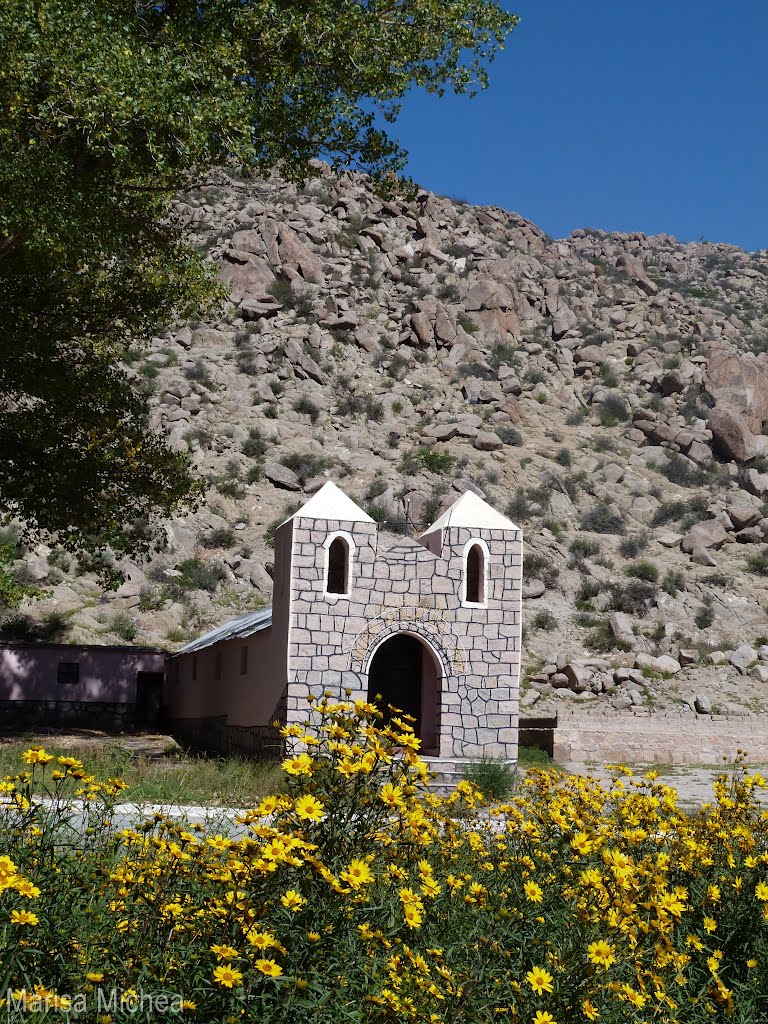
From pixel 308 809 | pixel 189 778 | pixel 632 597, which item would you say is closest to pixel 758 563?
pixel 632 597

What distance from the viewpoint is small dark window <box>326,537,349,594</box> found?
18092 millimetres

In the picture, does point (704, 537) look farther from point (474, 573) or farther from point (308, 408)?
point (474, 573)

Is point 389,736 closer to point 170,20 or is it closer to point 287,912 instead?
point 287,912

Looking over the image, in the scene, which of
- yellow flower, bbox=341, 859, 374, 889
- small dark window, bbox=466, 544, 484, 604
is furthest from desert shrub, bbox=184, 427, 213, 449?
yellow flower, bbox=341, 859, 374, 889

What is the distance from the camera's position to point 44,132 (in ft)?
44.3

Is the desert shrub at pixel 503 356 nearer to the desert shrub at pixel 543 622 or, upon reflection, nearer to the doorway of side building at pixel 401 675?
the desert shrub at pixel 543 622

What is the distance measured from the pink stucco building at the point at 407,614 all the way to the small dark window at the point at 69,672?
31.9 feet

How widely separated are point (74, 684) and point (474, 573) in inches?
511

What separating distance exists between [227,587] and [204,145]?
77.0 ft

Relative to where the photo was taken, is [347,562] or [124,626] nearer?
[347,562]

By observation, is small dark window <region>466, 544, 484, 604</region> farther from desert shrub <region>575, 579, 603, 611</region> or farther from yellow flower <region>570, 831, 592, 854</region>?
desert shrub <region>575, 579, 603, 611</region>

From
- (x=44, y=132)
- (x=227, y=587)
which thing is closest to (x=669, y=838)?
(x=44, y=132)

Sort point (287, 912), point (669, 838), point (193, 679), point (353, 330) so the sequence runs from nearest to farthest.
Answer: point (287, 912), point (669, 838), point (193, 679), point (353, 330)

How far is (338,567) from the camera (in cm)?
1947
